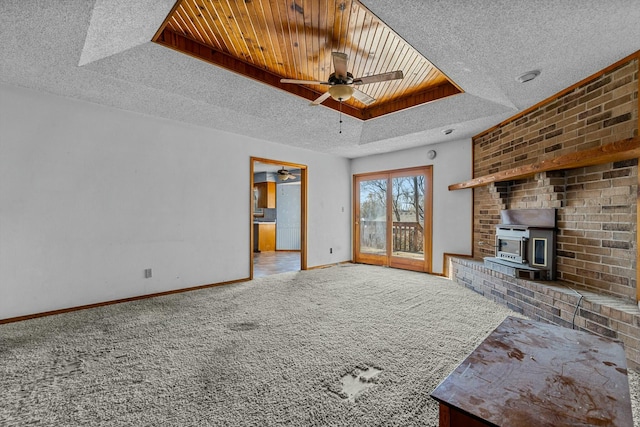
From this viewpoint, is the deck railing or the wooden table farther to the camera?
the deck railing

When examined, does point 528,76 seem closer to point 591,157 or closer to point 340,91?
point 591,157

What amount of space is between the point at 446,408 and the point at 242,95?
11.7ft

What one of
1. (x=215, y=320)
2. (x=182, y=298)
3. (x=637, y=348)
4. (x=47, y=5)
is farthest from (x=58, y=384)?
(x=637, y=348)

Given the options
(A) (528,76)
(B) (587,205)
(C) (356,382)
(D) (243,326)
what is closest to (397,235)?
(B) (587,205)

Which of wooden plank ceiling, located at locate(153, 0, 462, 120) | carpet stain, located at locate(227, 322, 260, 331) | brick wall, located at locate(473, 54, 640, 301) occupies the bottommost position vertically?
carpet stain, located at locate(227, 322, 260, 331)

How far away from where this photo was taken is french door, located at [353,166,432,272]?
550 cm

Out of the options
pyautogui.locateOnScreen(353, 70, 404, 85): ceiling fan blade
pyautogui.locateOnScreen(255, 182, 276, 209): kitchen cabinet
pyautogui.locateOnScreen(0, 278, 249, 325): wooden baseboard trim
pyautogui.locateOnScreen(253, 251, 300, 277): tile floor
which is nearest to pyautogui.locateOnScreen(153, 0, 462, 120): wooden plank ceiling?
pyautogui.locateOnScreen(353, 70, 404, 85): ceiling fan blade

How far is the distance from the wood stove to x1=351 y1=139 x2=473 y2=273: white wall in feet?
3.37

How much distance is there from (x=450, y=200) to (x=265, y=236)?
5328mm

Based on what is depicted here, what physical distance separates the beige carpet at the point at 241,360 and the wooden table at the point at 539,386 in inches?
20.6

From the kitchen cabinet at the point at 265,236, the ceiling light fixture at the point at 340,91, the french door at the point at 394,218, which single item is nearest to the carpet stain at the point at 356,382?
the ceiling light fixture at the point at 340,91

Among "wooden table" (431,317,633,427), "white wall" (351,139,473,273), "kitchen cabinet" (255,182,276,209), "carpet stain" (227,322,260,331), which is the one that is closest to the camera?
"wooden table" (431,317,633,427)

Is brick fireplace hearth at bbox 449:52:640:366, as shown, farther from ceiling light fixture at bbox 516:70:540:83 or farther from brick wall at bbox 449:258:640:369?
ceiling light fixture at bbox 516:70:540:83

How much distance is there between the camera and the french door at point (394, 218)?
18.0 feet
